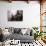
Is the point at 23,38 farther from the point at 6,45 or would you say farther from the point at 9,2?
the point at 9,2

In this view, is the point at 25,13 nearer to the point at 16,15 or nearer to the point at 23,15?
the point at 23,15

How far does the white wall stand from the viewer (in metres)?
4.93

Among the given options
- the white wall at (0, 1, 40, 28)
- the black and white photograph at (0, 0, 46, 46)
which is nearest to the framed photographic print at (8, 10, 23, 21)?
the black and white photograph at (0, 0, 46, 46)

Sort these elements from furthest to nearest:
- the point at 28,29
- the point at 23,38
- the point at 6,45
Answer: the point at 28,29
the point at 23,38
the point at 6,45

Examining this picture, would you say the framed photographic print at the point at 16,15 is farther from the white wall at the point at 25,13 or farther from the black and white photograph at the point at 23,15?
the white wall at the point at 25,13

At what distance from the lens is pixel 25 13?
4980 mm

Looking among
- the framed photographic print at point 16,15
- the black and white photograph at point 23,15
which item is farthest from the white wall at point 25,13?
the framed photographic print at point 16,15

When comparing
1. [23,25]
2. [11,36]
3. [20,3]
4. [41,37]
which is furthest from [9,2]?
[41,37]

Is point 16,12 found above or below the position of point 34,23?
above

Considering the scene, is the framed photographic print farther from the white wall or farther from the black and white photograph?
the white wall

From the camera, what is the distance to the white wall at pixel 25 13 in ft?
16.2

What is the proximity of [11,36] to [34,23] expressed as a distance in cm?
119

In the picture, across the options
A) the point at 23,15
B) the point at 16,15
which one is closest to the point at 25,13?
the point at 23,15

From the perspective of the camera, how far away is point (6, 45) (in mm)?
3377
